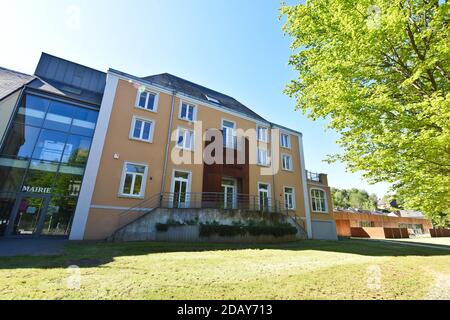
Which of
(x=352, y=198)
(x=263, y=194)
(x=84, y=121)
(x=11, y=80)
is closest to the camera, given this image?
(x=11, y=80)

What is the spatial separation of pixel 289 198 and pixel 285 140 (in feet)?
21.2

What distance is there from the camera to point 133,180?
14.2 meters

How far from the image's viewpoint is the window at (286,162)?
22.4m

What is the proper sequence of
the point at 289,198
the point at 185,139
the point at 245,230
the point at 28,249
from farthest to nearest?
the point at 289,198
the point at 185,139
the point at 245,230
the point at 28,249

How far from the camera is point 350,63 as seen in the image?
24.6ft

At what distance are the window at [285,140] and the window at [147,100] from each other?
13633 millimetres

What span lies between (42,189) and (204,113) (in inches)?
478

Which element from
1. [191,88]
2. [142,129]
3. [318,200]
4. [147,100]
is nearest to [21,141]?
[142,129]

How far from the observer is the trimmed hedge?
12961mm

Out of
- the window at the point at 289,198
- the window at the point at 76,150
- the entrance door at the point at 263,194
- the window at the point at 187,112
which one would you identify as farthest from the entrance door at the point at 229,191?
the window at the point at 76,150

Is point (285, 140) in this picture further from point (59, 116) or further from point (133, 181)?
point (59, 116)

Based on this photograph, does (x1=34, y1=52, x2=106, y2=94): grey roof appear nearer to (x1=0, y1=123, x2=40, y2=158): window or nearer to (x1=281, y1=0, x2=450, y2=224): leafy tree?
(x1=0, y1=123, x2=40, y2=158): window

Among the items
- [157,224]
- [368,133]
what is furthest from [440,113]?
[157,224]

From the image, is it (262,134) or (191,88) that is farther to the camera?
(262,134)
